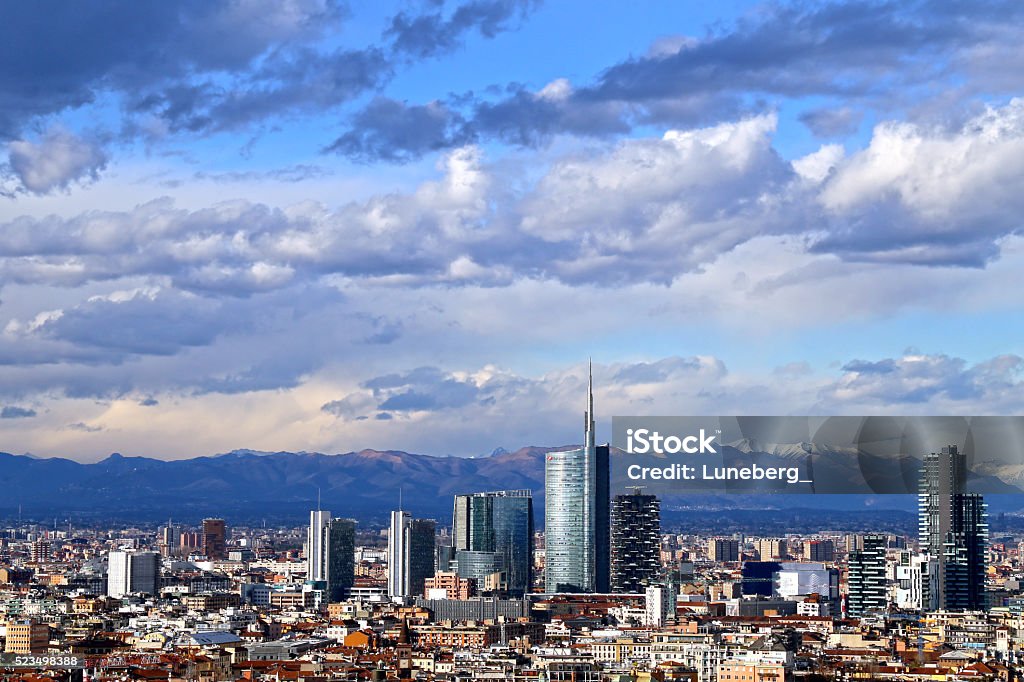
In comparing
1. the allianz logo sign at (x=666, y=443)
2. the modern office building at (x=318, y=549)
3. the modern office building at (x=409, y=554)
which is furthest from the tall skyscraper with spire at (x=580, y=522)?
the allianz logo sign at (x=666, y=443)

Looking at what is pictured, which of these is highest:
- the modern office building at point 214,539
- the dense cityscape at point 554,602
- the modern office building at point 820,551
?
the modern office building at point 214,539

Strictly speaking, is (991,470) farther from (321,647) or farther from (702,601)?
(702,601)

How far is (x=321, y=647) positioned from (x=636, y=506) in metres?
32.5

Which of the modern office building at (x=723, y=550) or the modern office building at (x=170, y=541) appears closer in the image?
the modern office building at (x=723, y=550)

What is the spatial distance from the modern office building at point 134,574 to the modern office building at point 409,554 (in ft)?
32.1

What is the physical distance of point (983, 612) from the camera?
73.1m

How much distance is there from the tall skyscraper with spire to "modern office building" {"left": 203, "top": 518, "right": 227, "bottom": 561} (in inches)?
1368

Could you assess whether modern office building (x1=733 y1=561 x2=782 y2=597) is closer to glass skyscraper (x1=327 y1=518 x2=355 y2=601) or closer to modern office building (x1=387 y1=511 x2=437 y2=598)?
modern office building (x1=387 y1=511 x2=437 y2=598)

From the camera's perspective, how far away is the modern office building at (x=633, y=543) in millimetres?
92938

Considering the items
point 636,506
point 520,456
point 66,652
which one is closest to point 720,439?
point 66,652

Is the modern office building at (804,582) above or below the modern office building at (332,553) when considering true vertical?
below

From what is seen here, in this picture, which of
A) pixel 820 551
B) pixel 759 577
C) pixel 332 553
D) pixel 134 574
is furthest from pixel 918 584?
pixel 134 574

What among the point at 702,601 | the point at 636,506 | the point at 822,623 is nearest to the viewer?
the point at 822,623

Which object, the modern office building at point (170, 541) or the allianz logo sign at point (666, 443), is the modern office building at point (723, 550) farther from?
the allianz logo sign at point (666, 443)
